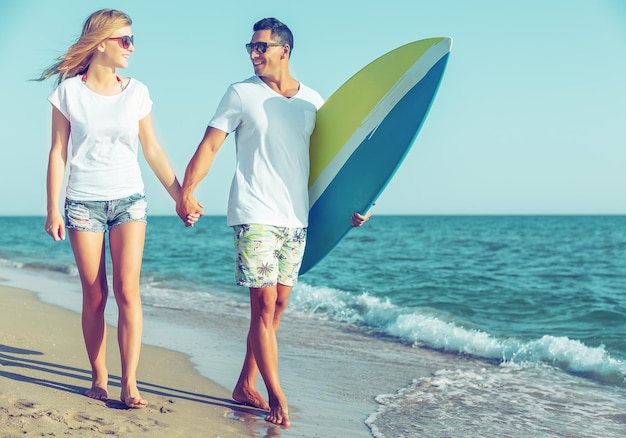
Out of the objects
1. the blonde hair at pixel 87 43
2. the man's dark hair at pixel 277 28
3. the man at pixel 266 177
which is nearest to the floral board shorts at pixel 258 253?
the man at pixel 266 177

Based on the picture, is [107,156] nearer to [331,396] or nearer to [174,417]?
[174,417]

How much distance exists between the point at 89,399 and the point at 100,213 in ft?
2.83

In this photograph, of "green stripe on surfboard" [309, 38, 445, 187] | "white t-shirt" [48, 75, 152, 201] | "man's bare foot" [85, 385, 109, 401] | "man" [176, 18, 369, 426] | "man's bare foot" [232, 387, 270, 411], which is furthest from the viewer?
"green stripe on surfboard" [309, 38, 445, 187]

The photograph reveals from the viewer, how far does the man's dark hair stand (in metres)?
3.20

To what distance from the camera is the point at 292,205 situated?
316 centimetres

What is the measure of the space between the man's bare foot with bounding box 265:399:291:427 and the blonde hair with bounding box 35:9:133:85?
173 cm

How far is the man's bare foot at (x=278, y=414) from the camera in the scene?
3107mm

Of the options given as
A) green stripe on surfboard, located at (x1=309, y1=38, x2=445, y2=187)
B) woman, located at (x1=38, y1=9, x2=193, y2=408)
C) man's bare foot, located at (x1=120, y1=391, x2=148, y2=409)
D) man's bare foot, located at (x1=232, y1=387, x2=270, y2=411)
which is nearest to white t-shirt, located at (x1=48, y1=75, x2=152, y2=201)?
woman, located at (x1=38, y1=9, x2=193, y2=408)

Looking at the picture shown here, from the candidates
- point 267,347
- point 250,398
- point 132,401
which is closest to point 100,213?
point 132,401

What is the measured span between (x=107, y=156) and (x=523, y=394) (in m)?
3.01

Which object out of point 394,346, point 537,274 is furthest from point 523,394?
point 537,274

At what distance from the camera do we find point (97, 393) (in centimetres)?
319

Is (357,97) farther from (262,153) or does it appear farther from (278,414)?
(278,414)

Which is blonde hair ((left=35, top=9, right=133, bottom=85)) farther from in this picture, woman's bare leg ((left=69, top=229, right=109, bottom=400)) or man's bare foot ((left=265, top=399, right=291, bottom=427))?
man's bare foot ((left=265, top=399, right=291, bottom=427))
